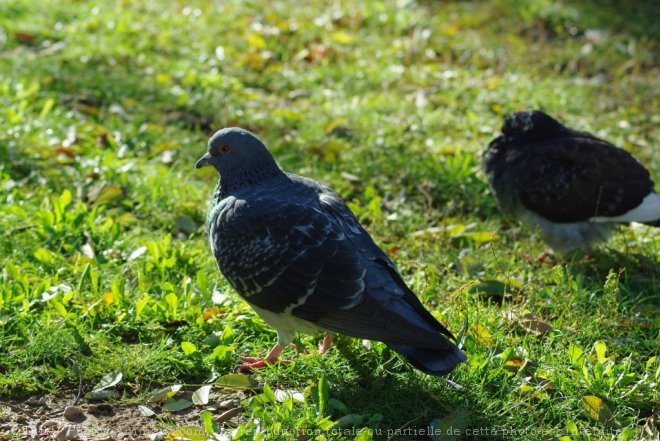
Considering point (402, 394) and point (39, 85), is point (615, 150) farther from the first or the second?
point (39, 85)

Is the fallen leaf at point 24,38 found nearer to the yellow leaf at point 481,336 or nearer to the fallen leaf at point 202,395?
the fallen leaf at point 202,395

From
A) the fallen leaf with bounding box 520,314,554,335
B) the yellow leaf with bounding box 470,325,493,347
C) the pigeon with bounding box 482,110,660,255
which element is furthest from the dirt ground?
the pigeon with bounding box 482,110,660,255

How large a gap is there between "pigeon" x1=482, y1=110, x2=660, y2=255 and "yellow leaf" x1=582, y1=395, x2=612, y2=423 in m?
1.78

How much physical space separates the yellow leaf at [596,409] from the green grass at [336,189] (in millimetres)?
11

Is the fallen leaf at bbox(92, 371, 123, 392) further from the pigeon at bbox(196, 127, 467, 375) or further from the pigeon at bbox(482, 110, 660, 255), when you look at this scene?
the pigeon at bbox(482, 110, 660, 255)

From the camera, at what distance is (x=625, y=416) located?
12.7 feet

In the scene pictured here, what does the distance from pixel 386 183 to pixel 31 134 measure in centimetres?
272

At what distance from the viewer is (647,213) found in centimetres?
532

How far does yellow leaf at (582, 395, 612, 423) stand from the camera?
150 inches

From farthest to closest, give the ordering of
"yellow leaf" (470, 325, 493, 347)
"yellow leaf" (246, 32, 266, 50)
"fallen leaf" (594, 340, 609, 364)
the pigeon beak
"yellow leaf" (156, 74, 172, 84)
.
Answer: "yellow leaf" (246, 32, 266, 50) → "yellow leaf" (156, 74, 172, 84) → the pigeon beak → "yellow leaf" (470, 325, 493, 347) → "fallen leaf" (594, 340, 609, 364)

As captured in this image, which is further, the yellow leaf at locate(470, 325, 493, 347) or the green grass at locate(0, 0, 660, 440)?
the yellow leaf at locate(470, 325, 493, 347)

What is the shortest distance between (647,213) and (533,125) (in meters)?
1.07

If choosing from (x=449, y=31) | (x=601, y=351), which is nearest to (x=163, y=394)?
(x=601, y=351)

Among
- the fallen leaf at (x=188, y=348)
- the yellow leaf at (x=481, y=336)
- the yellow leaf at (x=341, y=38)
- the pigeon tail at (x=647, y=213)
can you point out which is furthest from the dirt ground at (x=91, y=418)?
the yellow leaf at (x=341, y=38)
